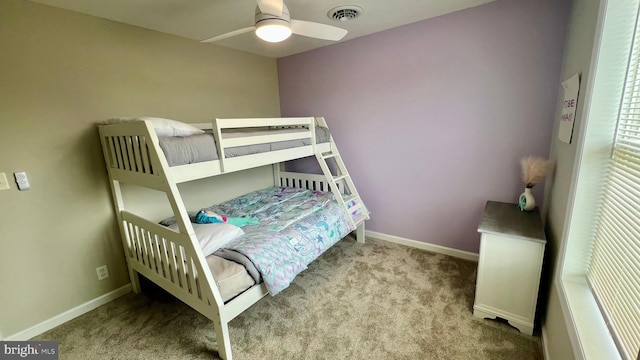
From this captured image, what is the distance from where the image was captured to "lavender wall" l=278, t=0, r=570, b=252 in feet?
7.05

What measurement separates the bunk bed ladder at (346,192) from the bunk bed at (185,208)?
16cm

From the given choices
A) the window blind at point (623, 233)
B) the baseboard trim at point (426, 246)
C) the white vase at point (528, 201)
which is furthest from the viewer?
the baseboard trim at point (426, 246)

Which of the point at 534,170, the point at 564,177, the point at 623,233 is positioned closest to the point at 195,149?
the point at 623,233

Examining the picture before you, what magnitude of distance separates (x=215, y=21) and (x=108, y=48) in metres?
0.88

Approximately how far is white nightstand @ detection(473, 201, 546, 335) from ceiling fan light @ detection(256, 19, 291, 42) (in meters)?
1.81

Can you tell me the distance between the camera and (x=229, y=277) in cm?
167

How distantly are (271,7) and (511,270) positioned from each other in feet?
7.27

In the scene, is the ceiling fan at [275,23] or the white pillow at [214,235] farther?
the white pillow at [214,235]

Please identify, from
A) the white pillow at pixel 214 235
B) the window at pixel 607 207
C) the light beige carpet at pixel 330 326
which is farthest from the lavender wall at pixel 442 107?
the white pillow at pixel 214 235

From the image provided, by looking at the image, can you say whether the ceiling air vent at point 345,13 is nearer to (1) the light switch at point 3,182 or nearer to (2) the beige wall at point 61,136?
(2) the beige wall at point 61,136

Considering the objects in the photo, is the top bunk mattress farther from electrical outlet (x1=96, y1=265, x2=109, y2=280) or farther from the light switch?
electrical outlet (x1=96, y1=265, x2=109, y2=280)

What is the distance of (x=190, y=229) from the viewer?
161 centimetres

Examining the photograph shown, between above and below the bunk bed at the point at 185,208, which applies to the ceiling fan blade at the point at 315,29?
above

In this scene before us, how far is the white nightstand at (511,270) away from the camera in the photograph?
1677 mm
